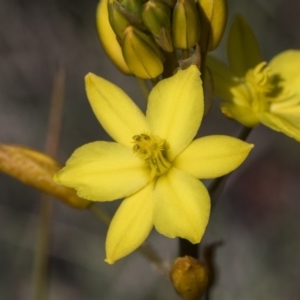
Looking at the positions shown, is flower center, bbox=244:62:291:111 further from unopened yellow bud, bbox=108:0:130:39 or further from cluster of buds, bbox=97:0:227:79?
unopened yellow bud, bbox=108:0:130:39

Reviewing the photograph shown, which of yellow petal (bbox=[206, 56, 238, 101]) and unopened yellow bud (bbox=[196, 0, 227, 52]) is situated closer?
unopened yellow bud (bbox=[196, 0, 227, 52])

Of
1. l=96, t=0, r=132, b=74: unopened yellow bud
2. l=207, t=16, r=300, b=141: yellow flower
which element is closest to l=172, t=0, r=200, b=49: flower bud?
l=96, t=0, r=132, b=74: unopened yellow bud

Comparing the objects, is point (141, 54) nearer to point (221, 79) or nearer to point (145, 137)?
point (145, 137)

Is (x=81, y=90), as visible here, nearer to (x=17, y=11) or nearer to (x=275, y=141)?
(x=17, y=11)

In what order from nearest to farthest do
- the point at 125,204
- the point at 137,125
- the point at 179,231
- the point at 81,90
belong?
the point at 179,231
the point at 125,204
the point at 137,125
the point at 81,90

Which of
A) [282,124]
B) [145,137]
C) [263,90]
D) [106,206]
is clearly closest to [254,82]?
[263,90]

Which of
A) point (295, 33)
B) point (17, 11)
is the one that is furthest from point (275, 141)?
point (17, 11)
